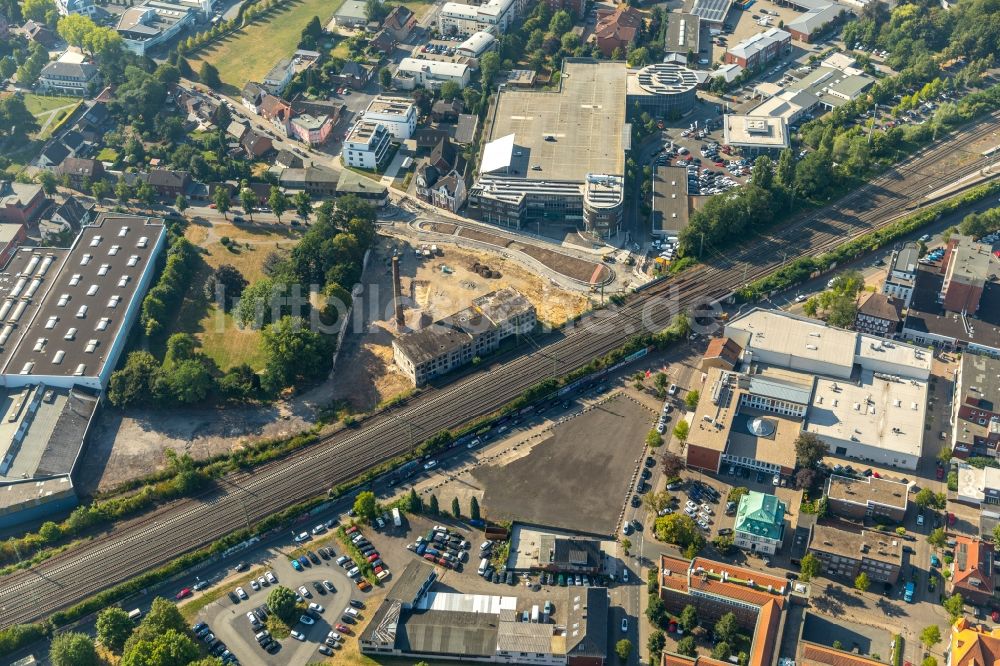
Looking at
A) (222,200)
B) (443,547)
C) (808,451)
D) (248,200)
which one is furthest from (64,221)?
(808,451)

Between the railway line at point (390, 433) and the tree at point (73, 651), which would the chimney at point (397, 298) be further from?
the tree at point (73, 651)

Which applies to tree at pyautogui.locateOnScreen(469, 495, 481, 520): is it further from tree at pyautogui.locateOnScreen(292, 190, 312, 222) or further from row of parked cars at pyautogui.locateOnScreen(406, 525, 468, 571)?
tree at pyautogui.locateOnScreen(292, 190, 312, 222)

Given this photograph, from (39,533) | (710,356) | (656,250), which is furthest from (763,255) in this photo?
(39,533)

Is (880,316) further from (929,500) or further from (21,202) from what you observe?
(21,202)

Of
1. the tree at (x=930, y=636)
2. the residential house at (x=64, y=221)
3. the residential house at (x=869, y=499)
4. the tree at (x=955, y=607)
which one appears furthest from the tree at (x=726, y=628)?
the residential house at (x=64, y=221)

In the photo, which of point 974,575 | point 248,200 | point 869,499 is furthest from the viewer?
point 248,200
